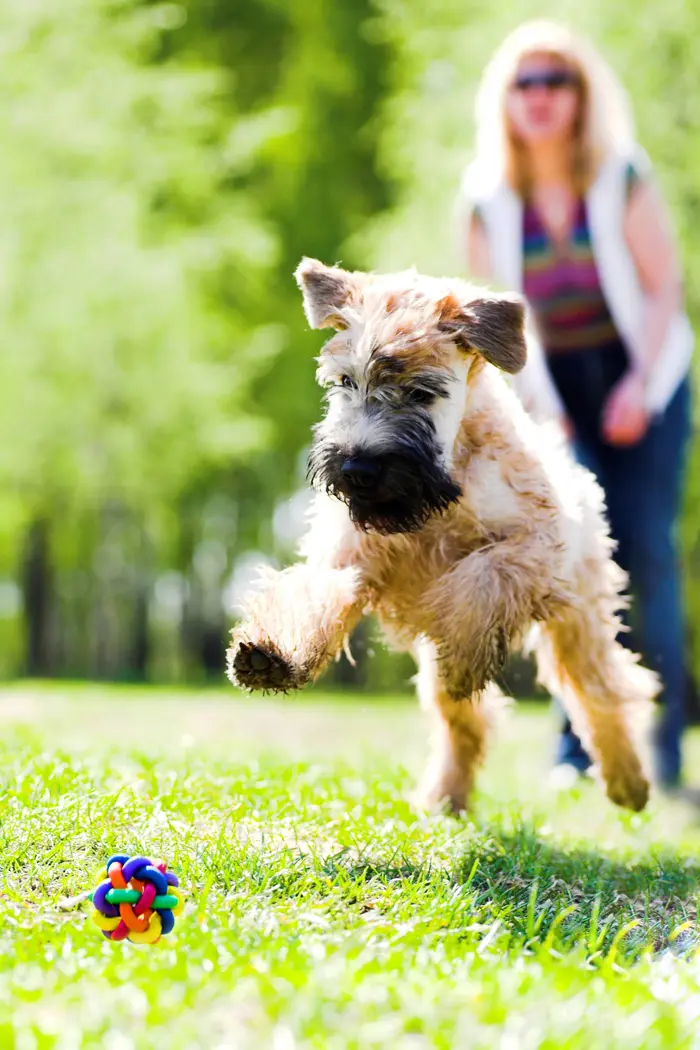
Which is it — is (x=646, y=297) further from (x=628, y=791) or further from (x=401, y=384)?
(x=401, y=384)

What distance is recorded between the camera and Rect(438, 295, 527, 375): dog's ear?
366cm

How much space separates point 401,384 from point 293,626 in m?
0.78

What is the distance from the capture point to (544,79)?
5469 mm

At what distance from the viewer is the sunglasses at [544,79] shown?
5465 millimetres

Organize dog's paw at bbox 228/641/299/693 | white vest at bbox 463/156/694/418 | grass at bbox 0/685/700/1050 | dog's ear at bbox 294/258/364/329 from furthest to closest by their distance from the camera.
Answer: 1. white vest at bbox 463/156/694/418
2. dog's ear at bbox 294/258/364/329
3. dog's paw at bbox 228/641/299/693
4. grass at bbox 0/685/700/1050

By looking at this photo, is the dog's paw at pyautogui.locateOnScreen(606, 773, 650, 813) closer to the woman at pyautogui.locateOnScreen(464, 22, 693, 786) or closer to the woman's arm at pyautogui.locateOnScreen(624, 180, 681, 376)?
the woman at pyautogui.locateOnScreen(464, 22, 693, 786)

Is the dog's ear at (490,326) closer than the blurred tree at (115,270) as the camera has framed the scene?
Yes

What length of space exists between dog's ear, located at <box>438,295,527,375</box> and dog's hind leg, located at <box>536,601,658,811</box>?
103cm

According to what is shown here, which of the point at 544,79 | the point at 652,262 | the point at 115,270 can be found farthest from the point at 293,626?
the point at 115,270

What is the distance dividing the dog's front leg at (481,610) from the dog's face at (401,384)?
0.75ft

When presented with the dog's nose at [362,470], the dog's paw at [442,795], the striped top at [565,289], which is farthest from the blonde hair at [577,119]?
the dog's paw at [442,795]

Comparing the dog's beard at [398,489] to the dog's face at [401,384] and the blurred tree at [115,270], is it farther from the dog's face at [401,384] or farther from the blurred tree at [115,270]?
the blurred tree at [115,270]

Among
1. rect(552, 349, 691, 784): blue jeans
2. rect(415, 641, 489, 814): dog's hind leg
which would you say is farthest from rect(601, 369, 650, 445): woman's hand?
rect(415, 641, 489, 814): dog's hind leg

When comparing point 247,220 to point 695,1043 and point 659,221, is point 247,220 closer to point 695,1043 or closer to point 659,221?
point 659,221
